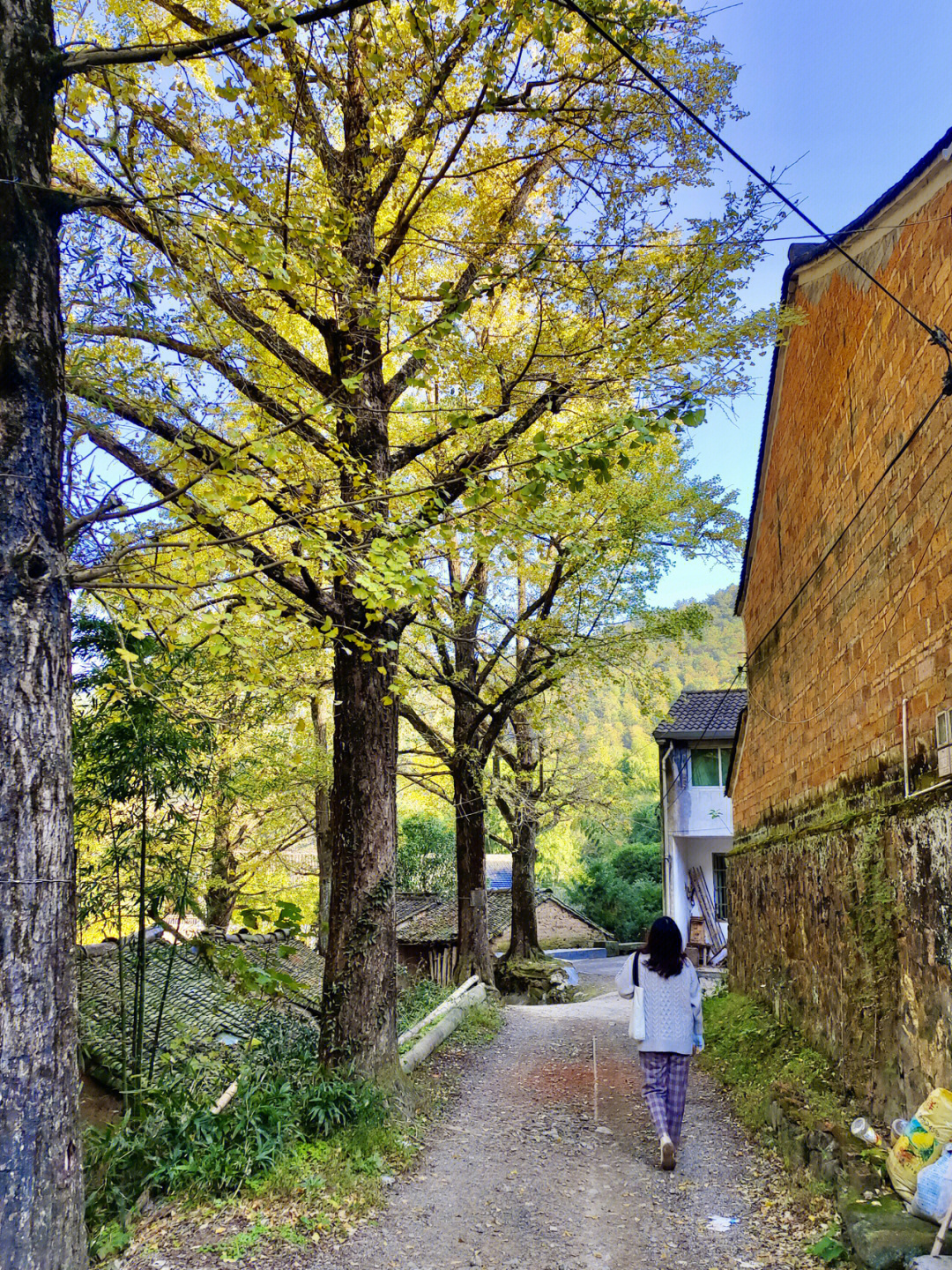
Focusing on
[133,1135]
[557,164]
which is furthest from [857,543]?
[133,1135]

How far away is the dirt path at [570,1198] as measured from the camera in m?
4.97

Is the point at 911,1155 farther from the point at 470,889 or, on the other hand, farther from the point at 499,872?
the point at 499,872

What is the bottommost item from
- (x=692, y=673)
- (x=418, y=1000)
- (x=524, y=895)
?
(x=418, y=1000)

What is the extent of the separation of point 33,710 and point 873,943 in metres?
5.16

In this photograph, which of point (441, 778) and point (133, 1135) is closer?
point (133, 1135)

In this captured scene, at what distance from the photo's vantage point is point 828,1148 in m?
5.36

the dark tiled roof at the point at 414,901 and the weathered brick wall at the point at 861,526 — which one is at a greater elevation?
the weathered brick wall at the point at 861,526

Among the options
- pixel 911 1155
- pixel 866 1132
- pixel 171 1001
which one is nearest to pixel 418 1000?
pixel 171 1001

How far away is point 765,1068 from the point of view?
26.2 ft

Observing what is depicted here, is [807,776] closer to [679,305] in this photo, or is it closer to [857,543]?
[857,543]

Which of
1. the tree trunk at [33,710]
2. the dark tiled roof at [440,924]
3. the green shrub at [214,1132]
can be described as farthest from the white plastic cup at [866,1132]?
the dark tiled roof at [440,924]

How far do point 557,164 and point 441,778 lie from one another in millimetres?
19960

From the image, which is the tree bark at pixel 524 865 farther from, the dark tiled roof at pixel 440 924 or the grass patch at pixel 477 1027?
the grass patch at pixel 477 1027

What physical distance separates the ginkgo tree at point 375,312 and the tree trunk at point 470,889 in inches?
347
